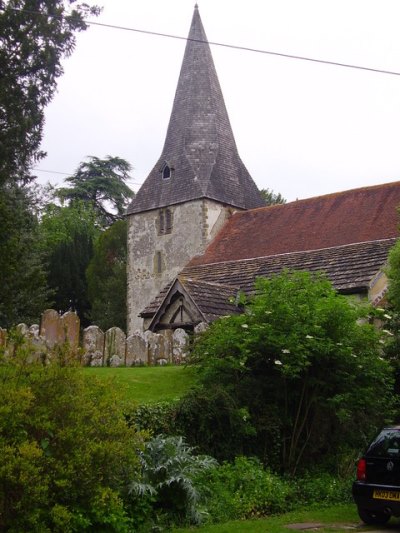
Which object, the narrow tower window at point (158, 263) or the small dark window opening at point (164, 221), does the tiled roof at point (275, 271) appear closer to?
the narrow tower window at point (158, 263)

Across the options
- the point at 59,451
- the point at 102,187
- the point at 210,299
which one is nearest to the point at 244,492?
the point at 59,451

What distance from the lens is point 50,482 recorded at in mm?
8266

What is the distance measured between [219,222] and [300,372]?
→ 24.4 meters

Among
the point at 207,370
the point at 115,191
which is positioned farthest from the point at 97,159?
the point at 207,370

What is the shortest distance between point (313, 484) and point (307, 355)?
2.24 meters

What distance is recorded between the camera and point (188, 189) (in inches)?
1496

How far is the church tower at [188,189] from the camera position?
123 feet

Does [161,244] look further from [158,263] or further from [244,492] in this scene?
[244,492]

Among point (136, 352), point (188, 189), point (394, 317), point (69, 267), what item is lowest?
point (136, 352)

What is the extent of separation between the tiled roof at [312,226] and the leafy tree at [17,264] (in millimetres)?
8172

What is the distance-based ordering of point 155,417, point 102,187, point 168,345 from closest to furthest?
point 155,417 → point 168,345 → point 102,187

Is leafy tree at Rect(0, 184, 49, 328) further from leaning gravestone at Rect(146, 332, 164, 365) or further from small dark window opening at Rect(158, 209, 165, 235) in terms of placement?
small dark window opening at Rect(158, 209, 165, 235)

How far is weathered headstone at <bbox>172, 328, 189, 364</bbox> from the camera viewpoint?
1814cm

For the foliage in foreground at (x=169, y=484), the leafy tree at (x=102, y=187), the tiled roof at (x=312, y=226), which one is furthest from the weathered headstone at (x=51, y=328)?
the leafy tree at (x=102, y=187)
